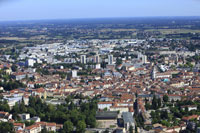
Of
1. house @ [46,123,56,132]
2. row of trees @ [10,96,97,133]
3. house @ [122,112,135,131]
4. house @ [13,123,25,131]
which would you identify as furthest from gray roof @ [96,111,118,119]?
house @ [13,123,25,131]

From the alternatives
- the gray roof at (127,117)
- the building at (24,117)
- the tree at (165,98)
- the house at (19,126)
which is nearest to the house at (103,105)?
the gray roof at (127,117)

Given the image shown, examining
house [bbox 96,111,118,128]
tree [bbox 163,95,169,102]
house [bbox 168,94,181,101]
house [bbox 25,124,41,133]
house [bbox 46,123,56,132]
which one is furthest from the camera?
house [bbox 168,94,181,101]

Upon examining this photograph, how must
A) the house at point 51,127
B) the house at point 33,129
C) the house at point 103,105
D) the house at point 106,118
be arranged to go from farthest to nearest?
the house at point 103,105
the house at point 106,118
the house at point 51,127
the house at point 33,129

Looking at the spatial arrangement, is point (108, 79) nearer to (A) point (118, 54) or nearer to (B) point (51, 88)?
(B) point (51, 88)

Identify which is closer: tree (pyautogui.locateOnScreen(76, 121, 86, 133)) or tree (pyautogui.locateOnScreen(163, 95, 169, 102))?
tree (pyautogui.locateOnScreen(76, 121, 86, 133))

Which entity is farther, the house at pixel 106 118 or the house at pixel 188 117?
the house at pixel 106 118

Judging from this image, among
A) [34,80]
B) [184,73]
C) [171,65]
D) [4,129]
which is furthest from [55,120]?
[171,65]

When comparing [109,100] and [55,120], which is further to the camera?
[109,100]

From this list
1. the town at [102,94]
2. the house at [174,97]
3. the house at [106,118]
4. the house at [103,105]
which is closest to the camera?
the town at [102,94]

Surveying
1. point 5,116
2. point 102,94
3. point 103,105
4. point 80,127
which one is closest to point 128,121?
point 80,127

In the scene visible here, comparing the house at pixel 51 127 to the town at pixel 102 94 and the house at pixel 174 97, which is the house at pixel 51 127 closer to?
the town at pixel 102 94

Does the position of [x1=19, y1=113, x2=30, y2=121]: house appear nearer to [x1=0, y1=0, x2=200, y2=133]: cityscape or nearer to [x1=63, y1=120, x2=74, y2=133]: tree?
[x1=0, y1=0, x2=200, y2=133]: cityscape
